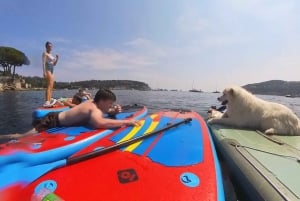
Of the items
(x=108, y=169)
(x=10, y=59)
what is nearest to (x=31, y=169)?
(x=108, y=169)

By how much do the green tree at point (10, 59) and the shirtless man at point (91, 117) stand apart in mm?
78505

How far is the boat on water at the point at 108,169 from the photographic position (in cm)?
238

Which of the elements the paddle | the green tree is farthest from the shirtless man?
the green tree

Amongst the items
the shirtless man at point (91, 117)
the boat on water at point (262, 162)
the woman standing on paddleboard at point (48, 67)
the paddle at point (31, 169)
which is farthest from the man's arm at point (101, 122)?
the woman standing on paddleboard at point (48, 67)

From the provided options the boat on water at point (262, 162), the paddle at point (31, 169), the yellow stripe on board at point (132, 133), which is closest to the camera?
the paddle at point (31, 169)

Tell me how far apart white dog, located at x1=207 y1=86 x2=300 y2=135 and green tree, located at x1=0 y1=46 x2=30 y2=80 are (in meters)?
79.7

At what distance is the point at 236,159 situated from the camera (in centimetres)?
372

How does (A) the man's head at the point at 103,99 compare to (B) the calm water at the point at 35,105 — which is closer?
(A) the man's head at the point at 103,99

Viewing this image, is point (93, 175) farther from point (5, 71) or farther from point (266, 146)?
point (5, 71)

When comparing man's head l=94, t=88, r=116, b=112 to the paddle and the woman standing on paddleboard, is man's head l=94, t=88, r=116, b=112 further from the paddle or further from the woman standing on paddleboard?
the woman standing on paddleboard

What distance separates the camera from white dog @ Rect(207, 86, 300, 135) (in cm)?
536

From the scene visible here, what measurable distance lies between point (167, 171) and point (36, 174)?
1.52 metres

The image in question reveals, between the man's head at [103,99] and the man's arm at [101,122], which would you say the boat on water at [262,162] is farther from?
the man's head at [103,99]

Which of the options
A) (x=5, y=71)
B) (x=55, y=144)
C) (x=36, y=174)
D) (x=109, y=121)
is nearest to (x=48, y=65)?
(x=109, y=121)
